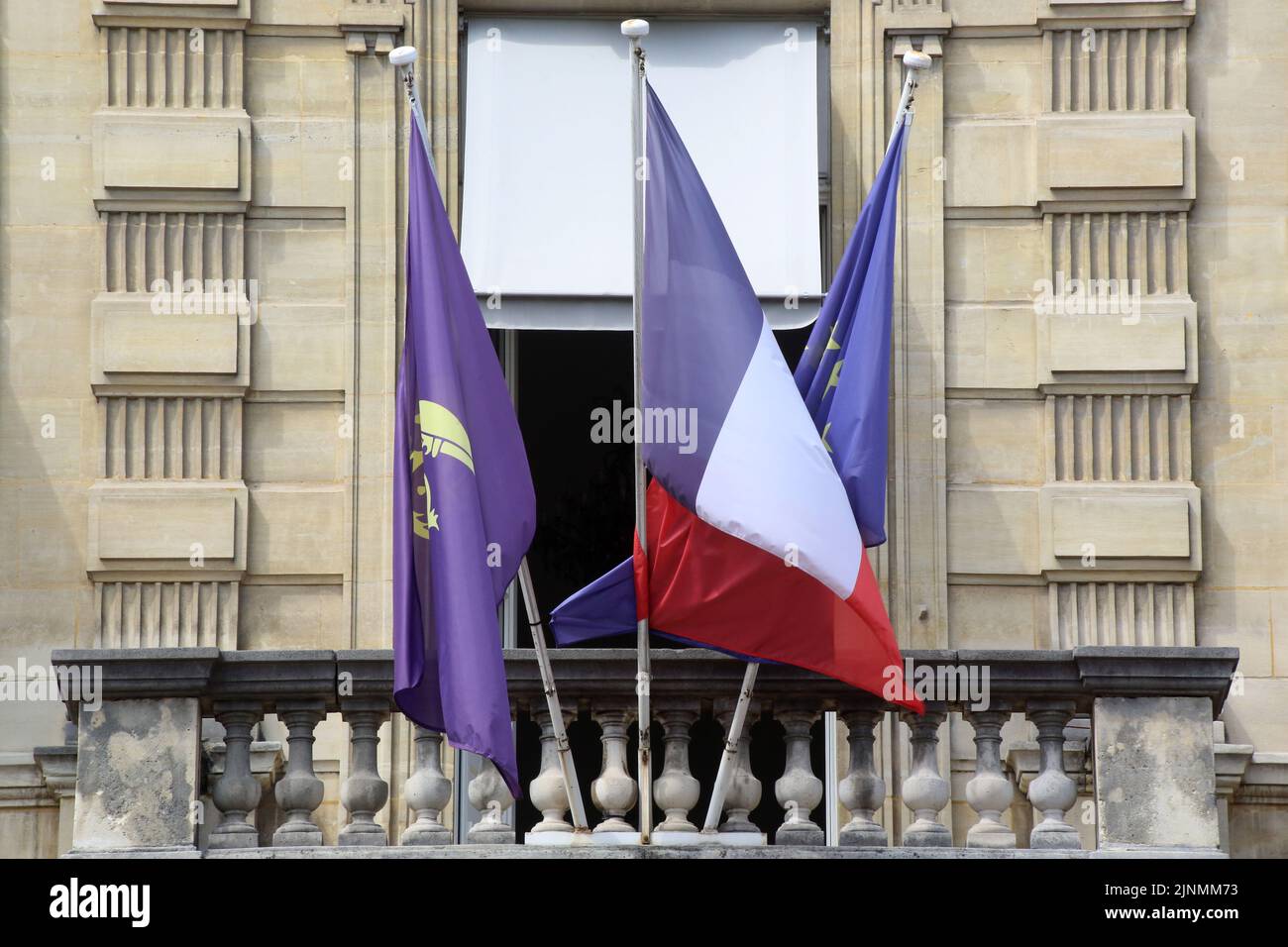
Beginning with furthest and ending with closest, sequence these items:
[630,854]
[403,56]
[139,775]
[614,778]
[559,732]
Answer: [403,56]
[614,778]
[559,732]
[139,775]
[630,854]

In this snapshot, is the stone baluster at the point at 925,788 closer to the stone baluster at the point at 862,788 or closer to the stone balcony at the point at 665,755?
the stone balcony at the point at 665,755

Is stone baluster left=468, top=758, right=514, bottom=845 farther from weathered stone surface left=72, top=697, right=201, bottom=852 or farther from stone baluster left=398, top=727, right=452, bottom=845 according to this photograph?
weathered stone surface left=72, top=697, right=201, bottom=852

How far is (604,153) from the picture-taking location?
1608 cm

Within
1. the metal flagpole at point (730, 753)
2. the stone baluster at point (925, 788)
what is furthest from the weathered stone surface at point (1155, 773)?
the metal flagpole at point (730, 753)

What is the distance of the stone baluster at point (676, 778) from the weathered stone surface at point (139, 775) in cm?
227

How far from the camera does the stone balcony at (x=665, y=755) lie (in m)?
12.4

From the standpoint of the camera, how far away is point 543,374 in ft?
67.7

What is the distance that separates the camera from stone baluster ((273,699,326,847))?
42.0 feet

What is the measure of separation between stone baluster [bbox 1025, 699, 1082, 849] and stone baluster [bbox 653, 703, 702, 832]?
5.53 feet

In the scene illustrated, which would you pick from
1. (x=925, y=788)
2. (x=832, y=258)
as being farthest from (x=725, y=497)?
(x=832, y=258)

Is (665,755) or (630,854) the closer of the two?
(630,854)

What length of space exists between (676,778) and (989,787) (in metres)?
1.55

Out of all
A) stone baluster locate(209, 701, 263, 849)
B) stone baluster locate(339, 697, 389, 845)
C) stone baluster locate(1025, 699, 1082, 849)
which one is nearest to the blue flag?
stone baluster locate(1025, 699, 1082, 849)

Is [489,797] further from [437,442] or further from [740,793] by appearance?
[437,442]
